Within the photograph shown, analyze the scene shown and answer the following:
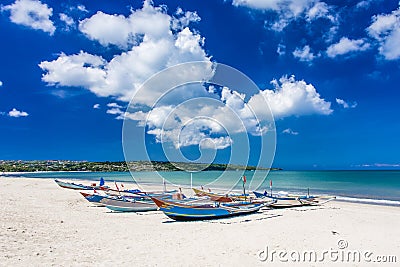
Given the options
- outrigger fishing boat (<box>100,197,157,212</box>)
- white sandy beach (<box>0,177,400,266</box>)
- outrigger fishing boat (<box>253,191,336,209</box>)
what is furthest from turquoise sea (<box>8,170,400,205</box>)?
outrigger fishing boat (<box>100,197,157,212</box>)

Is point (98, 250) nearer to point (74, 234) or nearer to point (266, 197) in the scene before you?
point (74, 234)

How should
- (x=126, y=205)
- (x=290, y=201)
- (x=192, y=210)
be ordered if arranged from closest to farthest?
(x=192, y=210)
(x=126, y=205)
(x=290, y=201)

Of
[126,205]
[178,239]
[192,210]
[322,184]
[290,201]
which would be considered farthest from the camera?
[322,184]

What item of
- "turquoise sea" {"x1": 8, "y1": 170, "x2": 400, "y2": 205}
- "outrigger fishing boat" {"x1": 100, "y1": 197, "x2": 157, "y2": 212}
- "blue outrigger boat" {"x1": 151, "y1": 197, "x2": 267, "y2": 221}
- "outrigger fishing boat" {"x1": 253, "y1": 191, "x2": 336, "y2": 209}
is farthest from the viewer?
"turquoise sea" {"x1": 8, "y1": 170, "x2": 400, "y2": 205}

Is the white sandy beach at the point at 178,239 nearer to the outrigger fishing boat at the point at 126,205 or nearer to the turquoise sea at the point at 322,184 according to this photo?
the outrigger fishing boat at the point at 126,205

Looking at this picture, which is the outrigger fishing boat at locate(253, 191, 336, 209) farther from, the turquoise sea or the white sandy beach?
the turquoise sea

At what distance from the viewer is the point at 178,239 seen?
9.88 meters

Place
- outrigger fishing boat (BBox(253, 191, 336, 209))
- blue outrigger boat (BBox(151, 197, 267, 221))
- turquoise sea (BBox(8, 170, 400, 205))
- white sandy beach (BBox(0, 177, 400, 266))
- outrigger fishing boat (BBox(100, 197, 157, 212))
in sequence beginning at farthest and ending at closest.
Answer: turquoise sea (BBox(8, 170, 400, 205)) → outrigger fishing boat (BBox(253, 191, 336, 209)) → outrigger fishing boat (BBox(100, 197, 157, 212)) → blue outrigger boat (BBox(151, 197, 267, 221)) → white sandy beach (BBox(0, 177, 400, 266))

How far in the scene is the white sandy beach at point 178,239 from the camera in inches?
296

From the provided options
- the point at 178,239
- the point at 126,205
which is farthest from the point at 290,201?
the point at 178,239

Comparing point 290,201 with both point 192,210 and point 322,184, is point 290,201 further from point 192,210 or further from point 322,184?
point 322,184

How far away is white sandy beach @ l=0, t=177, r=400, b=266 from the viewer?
296 inches

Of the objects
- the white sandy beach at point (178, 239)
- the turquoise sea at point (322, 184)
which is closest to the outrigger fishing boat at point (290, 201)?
the white sandy beach at point (178, 239)

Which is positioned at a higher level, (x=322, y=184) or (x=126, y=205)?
(x=322, y=184)
